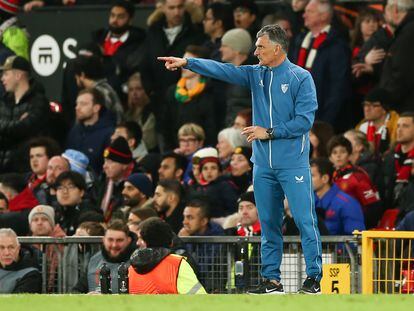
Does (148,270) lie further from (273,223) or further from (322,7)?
(322,7)

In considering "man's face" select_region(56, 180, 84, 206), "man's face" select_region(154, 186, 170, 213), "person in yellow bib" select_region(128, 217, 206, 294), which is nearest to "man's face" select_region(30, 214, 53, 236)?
"man's face" select_region(56, 180, 84, 206)

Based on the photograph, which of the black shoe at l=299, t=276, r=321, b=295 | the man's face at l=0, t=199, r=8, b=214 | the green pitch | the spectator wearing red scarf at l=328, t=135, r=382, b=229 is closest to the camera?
the green pitch

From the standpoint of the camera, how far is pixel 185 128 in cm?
1747

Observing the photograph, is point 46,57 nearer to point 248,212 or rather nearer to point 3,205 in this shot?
point 3,205

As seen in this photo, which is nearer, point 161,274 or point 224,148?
point 161,274

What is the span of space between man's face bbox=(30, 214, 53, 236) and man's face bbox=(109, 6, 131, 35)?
4300 mm

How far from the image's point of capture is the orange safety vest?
1248 cm

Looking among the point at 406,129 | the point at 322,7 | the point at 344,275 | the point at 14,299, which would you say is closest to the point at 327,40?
the point at 322,7

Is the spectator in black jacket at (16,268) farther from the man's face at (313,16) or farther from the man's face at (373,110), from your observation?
the man's face at (313,16)

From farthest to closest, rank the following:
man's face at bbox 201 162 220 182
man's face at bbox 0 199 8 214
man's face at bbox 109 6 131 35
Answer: man's face at bbox 109 6 131 35
man's face at bbox 0 199 8 214
man's face at bbox 201 162 220 182

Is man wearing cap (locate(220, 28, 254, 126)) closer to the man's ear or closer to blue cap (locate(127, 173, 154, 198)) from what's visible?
the man's ear

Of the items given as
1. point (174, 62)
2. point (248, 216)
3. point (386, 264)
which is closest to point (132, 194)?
point (248, 216)

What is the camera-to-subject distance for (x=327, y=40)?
17.4 metres

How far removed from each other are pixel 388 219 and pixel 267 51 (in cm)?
421
